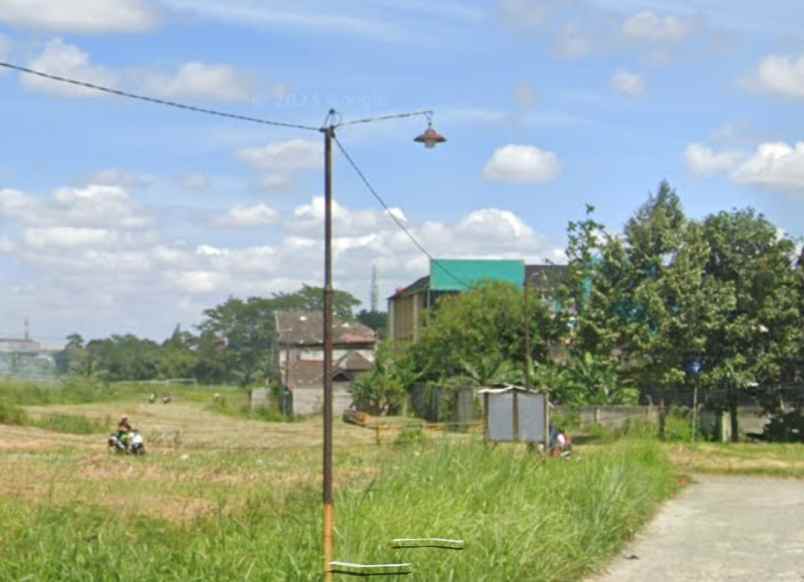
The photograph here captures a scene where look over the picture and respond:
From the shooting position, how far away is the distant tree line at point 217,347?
128 metres

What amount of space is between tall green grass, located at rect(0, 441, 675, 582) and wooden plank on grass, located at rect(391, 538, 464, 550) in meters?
0.17

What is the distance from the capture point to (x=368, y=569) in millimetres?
10102

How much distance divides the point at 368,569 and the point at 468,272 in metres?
65.9

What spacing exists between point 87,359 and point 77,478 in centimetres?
9536

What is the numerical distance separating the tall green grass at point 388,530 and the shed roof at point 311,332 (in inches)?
2687

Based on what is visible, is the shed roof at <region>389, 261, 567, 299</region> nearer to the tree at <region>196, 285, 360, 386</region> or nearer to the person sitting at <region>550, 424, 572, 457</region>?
the person sitting at <region>550, 424, 572, 457</region>

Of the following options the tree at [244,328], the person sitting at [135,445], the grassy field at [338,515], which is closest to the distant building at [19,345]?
the tree at [244,328]

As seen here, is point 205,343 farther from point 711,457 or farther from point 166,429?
point 711,457

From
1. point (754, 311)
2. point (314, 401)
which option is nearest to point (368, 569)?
point (754, 311)

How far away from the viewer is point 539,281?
185ft

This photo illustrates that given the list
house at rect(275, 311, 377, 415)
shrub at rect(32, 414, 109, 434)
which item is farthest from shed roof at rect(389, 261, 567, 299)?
shrub at rect(32, 414, 109, 434)

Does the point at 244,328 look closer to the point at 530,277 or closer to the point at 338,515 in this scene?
the point at 530,277

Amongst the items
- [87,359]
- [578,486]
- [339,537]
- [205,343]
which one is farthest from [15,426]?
[205,343]

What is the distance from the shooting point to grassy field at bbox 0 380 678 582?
9984mm
